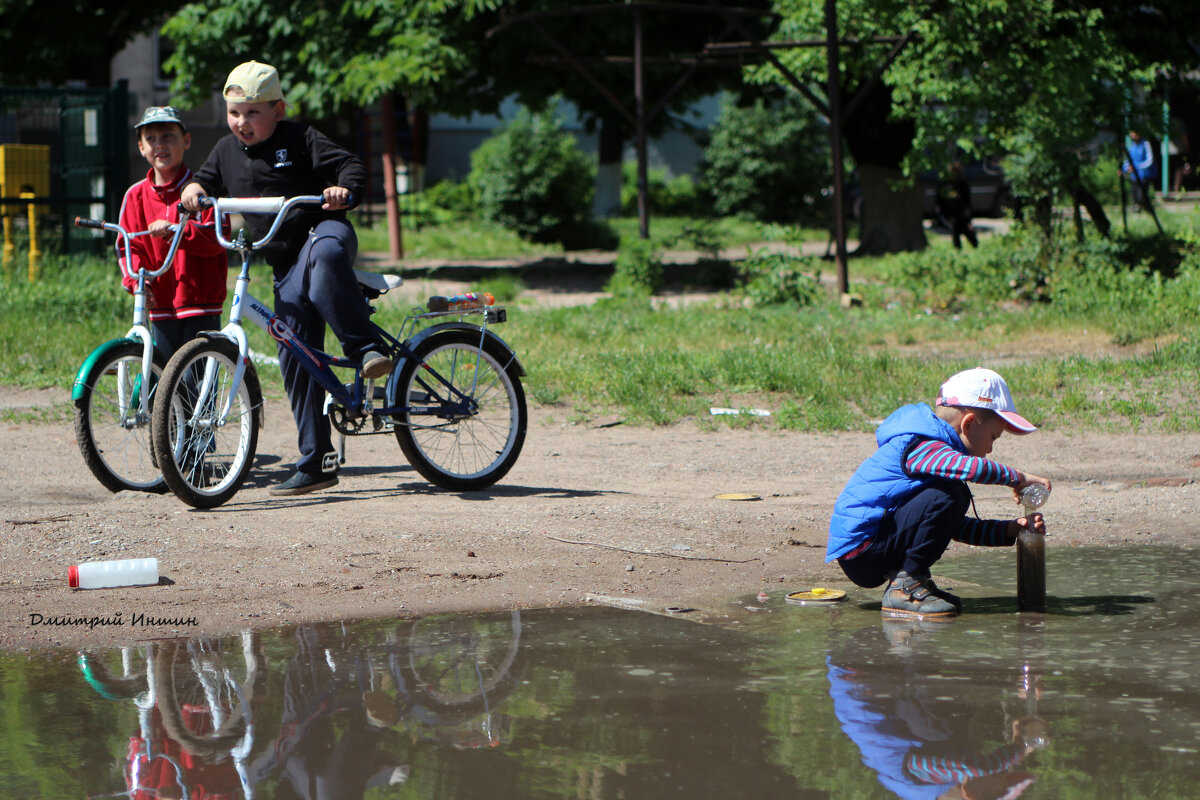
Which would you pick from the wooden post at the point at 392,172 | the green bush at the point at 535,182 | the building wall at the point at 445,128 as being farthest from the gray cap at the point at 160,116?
the building wall at the point at 445,128

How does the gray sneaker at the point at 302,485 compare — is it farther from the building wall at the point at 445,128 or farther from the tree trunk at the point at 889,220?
the building wall at the point at 445,128

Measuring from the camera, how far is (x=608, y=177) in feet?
91.8

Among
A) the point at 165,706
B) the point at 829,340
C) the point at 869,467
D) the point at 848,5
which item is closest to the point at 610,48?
the point at 848,5

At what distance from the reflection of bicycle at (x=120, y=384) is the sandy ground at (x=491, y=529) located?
8.0 inches

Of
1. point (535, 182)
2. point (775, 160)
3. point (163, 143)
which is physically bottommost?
point (163, 143)

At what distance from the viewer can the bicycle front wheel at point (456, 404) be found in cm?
607

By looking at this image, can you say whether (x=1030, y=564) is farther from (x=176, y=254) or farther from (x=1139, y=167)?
(x=1139, y=167)

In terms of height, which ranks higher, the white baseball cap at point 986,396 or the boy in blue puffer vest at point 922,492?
the white baseball cap at point 986,396

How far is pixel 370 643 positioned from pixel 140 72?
29.0 m

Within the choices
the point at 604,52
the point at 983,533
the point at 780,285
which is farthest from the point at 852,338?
the point at 604,52

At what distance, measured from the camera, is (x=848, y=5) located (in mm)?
14008

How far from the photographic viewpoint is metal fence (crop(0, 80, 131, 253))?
1396 cm

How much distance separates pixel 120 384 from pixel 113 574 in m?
1.59

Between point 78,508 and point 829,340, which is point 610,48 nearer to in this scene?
point 829,340
